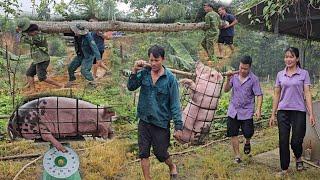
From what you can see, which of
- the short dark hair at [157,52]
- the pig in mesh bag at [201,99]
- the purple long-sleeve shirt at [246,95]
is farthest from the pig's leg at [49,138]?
the purple long-sleeve shirt at [246,95]

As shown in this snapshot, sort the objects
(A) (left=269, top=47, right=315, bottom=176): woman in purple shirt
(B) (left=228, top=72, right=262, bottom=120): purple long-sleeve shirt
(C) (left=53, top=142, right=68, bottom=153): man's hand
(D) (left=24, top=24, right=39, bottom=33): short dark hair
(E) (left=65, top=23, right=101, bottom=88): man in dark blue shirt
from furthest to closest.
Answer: (B) (left=228, top=72, right=262, bottom=120): purple long-sleeve shirt < (A) (left=269, top=47, right=315, bottom=176): woman in purple shirt < (C) (left=53, top=142, right=68, bottom=153): man's hand < (E) (left=65, top=23, right=101, bottom=88): man in dark blue shirt < (D) (left=24, top=24, right=39, bottom=33): short dark hair

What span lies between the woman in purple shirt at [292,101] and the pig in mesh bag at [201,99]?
2.44 ft

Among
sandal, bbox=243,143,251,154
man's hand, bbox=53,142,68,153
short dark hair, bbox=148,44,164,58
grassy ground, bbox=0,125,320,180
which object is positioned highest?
short dark hair, bbox=148,44,164,58

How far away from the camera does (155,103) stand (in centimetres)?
438

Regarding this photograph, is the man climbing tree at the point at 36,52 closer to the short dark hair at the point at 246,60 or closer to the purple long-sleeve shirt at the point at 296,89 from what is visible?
the short dark hair at the point at 246,60

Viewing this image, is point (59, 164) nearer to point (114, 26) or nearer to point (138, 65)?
point (138, 65)

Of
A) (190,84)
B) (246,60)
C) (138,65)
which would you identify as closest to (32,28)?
(138,65)

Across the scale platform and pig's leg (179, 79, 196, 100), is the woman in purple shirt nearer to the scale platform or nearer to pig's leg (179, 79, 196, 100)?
pig's leg (179, 79, 196, 100)

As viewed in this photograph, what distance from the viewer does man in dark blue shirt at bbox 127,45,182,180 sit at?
14.3ft

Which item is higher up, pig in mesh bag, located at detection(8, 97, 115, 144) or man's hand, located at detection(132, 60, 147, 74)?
man's hand, located at detection(132, 60, 147, 74)

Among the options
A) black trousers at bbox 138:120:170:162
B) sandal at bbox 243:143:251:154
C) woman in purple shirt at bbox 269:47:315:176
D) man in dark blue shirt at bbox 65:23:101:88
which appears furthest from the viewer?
sandal at bbox 243:143:251:154

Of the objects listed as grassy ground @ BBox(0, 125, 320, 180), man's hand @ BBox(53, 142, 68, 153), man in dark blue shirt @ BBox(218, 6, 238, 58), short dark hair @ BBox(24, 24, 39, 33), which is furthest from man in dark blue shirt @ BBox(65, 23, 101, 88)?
man in dark blue shirt @ BBox(218, 6, 238, 58)

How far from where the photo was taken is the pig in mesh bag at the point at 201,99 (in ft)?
18.2

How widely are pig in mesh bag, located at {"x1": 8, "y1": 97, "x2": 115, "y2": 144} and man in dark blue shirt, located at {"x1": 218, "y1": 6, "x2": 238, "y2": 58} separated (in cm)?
238
